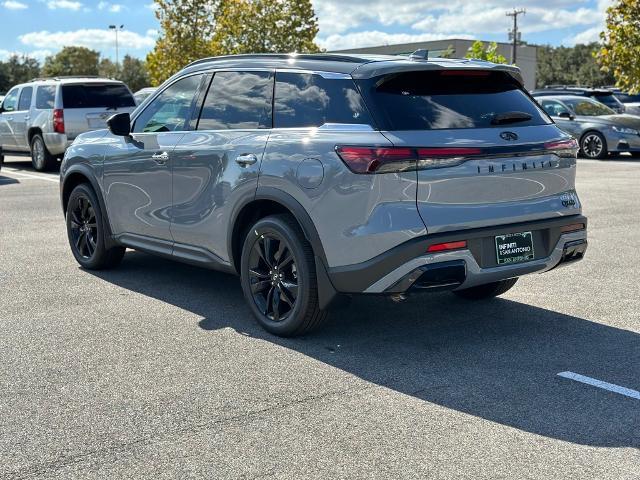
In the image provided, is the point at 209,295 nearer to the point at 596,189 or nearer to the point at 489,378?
the point at 489,378

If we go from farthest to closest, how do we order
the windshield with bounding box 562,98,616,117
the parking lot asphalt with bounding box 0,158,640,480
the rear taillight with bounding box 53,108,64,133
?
the windshield with bounding box 562,98,616,117 < the rear taillight with bounding box 53,108,64,133 < the parking lot asphalt with bounding box 0,158,640,480

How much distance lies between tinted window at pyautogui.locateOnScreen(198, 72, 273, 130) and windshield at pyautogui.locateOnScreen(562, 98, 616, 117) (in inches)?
674

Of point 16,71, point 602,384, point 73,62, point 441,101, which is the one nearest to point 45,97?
point 441,101

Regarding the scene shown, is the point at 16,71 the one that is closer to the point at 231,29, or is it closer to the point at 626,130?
the point at 231,29

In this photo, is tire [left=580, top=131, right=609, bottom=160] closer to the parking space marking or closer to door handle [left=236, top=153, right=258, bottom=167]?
the parking space marking

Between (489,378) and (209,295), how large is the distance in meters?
2.76

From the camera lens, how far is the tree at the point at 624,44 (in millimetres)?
23828

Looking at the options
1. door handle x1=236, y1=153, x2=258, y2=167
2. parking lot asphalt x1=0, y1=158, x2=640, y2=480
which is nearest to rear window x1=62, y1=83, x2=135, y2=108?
parking lot asphalt x1=0, y1=158, x2=640, y2=480

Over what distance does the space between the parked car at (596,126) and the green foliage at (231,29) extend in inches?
959

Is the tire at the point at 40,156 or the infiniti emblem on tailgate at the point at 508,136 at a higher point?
the infiniti emblem on tailgate at the point at 508,136

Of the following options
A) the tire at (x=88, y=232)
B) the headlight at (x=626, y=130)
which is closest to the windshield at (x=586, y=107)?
the headlight at (x=626, y=130)

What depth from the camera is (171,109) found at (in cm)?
673

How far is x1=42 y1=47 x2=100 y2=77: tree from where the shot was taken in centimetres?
12262

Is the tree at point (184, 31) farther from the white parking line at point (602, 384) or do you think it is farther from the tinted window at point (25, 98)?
the white parking line at point (602, 384)
